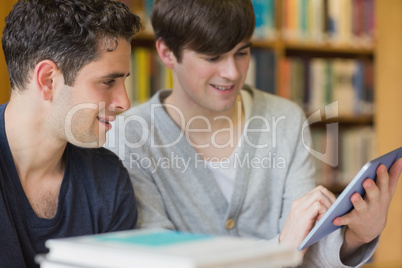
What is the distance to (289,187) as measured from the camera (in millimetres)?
1633

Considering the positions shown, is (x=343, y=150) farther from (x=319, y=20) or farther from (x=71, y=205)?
(x=71, y=205)

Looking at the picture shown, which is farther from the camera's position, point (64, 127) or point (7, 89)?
point (7, 89)

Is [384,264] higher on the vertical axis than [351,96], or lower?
lower

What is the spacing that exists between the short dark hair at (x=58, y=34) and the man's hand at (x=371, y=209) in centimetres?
61

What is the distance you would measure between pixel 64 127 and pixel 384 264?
89cm

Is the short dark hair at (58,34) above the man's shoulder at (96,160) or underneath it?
above

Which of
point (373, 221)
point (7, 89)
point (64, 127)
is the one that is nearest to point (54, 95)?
point (64, 127)

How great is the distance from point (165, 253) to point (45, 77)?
646 millimetres

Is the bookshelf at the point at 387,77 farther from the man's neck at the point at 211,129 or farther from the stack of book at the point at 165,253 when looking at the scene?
the stack of book at the point at 165,253

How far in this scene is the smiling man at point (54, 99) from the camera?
3.81 ft

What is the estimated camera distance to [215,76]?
1.62m

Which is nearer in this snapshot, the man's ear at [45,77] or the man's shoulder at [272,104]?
the man's ear at [45,77]

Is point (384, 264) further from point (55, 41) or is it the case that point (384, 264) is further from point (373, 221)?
point (55, 41)

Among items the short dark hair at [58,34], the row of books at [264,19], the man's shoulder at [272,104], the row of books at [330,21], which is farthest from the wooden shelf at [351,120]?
the short dark hair at [58,34]
